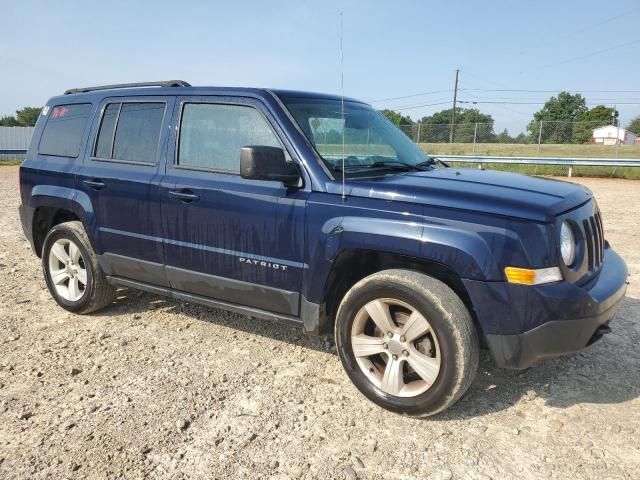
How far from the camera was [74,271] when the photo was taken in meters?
4.65

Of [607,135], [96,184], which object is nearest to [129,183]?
[96,184]

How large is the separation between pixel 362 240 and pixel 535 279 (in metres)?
0.96

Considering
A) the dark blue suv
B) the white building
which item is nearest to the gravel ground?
the dark blue suv

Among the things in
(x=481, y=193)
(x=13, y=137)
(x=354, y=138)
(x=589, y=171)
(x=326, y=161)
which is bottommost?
(x=589, y=171)

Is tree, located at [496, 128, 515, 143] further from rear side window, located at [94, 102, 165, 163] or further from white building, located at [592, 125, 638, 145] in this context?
rear side window, located at [94, 102, 165, 163]

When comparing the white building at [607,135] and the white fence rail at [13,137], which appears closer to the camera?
the white building at [607,135]

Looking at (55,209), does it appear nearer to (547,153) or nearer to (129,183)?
(129,183)

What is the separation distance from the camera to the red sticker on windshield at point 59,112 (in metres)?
4.72

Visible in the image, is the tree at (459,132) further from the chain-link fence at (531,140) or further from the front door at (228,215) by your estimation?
the front door at (228,215)

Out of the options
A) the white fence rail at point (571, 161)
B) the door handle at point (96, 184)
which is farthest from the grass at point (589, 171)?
the door handle at point (96, 184)

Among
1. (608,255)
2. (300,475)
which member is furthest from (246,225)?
(608,255)

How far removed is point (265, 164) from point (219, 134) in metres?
0.78

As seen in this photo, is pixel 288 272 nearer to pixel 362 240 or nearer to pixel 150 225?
pixel 362 240

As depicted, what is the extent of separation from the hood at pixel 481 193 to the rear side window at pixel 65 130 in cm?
270
